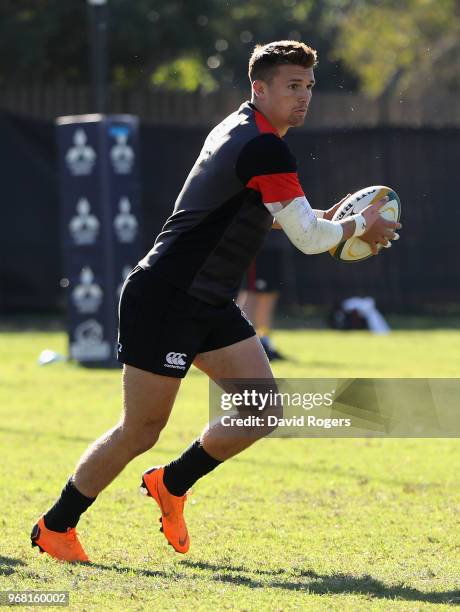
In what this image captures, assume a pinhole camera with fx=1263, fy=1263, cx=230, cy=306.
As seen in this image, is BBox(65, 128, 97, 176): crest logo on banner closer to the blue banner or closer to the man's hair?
the blue banner

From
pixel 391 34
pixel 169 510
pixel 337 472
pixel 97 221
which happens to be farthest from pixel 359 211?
pixel 391 34

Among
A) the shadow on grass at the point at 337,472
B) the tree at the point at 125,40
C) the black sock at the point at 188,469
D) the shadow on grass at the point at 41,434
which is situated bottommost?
the shadow on grass at the point at 41,434

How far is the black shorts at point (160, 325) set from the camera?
5391 millimetres

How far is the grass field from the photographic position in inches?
199

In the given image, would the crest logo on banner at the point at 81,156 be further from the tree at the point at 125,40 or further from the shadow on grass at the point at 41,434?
the tree at the point at 125,40

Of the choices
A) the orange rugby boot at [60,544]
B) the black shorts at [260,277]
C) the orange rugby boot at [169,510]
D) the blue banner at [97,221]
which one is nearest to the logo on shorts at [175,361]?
the orange rugby boot at [169,510]

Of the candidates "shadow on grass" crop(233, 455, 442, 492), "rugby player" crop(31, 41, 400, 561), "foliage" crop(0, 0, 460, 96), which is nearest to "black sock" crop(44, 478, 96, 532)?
"rugby player" crop(31, 41, 400, 561)

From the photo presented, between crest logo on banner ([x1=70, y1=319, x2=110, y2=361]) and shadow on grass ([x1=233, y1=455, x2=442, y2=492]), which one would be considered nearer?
shadow on grass ([x1=233, y1=455, x2=442, y2=492])

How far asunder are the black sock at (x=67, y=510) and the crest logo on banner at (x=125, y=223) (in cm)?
822

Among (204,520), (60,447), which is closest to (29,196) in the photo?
(60,447)

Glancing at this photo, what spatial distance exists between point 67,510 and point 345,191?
14.3 meters

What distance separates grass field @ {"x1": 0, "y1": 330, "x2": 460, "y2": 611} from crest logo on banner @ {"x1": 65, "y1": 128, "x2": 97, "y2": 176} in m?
3.26

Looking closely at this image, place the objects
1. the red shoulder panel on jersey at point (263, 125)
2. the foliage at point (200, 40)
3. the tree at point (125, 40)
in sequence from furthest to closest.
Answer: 1. the foliage at point (200, 40)
2. the tree at point (125, 40)
3. the red shoulder panel on jersey at point (263, 125)

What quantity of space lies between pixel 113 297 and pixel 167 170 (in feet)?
23.2
